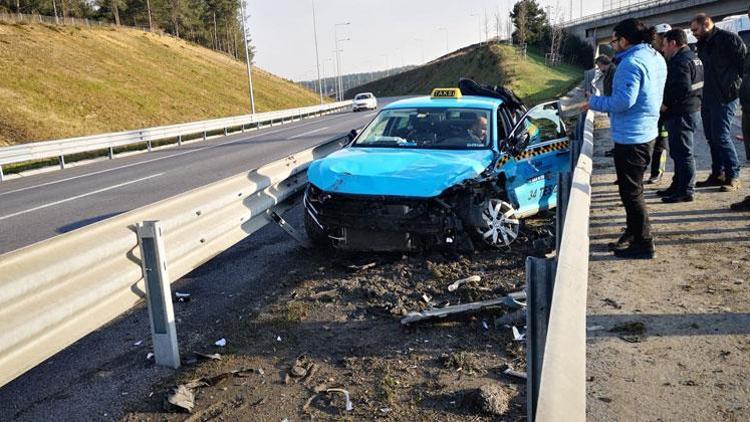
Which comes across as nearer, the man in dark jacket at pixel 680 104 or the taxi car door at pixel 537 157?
the taxi car door at pixel 537 157

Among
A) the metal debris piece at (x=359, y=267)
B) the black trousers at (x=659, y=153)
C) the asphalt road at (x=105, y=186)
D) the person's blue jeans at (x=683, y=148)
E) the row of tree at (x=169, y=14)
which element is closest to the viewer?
the metal debris piece at (x=359, y=267)

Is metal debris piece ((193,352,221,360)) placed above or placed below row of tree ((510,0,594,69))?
below

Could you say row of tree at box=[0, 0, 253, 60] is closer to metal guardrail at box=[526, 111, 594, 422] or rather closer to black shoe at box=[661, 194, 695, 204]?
black shoe at box=[661, 194, 695, 204]

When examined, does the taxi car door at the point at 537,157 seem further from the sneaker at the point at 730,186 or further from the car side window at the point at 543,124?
the sneaker at the point at 730,186

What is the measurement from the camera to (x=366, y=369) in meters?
3.78

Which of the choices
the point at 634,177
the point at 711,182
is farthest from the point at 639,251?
the point at 711,182

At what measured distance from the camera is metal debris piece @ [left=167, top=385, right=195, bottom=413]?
3.35 meters

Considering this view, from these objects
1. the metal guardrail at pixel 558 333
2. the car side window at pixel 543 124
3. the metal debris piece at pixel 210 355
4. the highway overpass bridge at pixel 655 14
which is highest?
the highway overpass bridge at pixel 655 14

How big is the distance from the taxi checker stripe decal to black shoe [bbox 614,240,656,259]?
141 centimetres

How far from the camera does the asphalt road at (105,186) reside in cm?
912

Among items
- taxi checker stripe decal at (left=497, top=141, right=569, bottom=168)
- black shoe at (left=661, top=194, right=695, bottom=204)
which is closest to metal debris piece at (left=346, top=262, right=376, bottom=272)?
taxi checker stripe decal at (left=497, top=141, right=569, bottom=168)

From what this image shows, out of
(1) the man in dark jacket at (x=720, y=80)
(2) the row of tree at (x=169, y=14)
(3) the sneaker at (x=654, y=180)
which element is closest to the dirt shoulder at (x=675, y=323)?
(1) the man in dark jacket at (x=720, y=80)

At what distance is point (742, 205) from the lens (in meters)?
6.64

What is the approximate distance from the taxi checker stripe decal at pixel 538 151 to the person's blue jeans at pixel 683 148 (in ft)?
4.00
